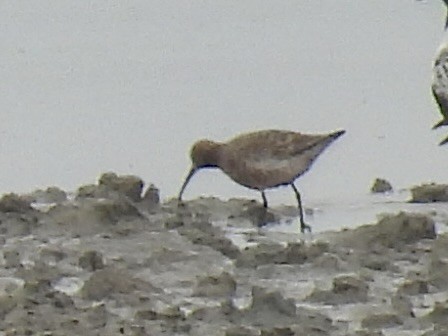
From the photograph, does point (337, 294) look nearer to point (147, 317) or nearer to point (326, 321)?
point (326, 321)

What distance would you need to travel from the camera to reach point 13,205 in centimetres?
895

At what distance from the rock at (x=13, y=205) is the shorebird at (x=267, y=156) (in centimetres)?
112

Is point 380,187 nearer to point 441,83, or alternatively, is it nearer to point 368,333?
point 441,83

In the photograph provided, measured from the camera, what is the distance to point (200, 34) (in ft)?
51.6

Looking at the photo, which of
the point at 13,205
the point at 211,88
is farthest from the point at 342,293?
the point at 211,88

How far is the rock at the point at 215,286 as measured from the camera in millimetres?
7219

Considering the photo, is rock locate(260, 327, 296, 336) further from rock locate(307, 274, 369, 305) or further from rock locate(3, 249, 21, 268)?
rock locate(3, 249, 21, 268)

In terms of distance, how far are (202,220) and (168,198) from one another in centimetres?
122

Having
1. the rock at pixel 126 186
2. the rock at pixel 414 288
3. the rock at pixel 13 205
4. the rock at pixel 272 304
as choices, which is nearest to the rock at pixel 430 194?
the rock at pixel 126 186

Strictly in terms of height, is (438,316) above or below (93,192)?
below

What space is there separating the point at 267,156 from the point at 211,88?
164 inches

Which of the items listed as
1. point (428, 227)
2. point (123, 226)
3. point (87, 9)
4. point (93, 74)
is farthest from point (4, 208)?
point (87, 9)

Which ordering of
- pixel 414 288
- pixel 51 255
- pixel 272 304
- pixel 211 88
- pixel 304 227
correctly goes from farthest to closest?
pixel 211 88 → pixel 304 227 → pixel 51 255 → pixel 414 288 → pixel 272 304

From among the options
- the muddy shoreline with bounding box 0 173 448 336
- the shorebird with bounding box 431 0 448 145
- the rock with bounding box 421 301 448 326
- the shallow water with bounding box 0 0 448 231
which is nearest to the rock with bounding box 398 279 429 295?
the muddy shoreline with bounding box 0 173 448 336
